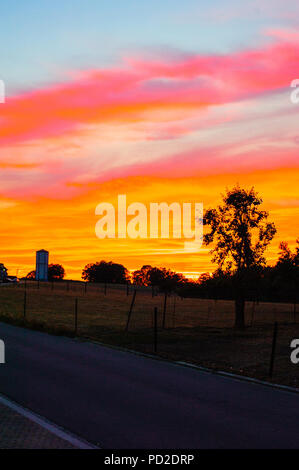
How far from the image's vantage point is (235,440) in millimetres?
10070

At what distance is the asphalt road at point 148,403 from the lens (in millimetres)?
10273

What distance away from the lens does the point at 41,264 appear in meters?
125

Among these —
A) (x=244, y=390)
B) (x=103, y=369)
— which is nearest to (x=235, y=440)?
(x=244, y=390)

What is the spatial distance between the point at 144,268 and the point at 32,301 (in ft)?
392

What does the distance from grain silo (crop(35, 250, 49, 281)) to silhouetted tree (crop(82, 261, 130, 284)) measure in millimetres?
48719

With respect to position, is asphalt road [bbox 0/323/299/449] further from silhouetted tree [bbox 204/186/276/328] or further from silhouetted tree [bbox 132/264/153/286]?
silhouetted tree [bbox 132/264/153/286]

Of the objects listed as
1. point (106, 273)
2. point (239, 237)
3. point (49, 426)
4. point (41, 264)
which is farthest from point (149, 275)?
point (49, 426)

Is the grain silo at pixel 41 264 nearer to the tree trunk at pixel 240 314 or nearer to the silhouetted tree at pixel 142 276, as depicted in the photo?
the silhouetted tree at pixel 142 276

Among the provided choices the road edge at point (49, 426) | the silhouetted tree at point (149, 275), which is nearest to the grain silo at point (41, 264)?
the silhouetted tree at point (149, 275)

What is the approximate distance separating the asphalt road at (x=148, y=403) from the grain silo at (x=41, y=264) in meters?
104

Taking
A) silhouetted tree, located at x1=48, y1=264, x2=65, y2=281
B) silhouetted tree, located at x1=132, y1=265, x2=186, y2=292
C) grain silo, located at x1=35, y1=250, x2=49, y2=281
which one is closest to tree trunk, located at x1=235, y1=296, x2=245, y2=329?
grain silo, located at x1=35, y1=250, x2=49, y2=281

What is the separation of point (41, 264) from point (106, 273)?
53242 mm
